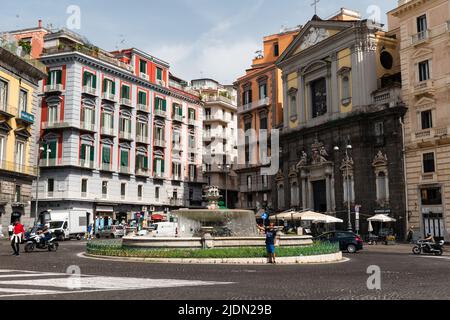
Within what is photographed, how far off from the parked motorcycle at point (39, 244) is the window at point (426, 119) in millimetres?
28119

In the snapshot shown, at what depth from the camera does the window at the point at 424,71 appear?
38.5 m

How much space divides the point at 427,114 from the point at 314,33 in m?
16.0

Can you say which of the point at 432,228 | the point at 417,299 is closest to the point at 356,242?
the point at 432,228

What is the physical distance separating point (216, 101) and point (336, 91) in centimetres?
2995

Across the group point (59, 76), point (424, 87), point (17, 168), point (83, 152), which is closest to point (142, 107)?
point (83, 152)

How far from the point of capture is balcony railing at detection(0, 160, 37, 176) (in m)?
36.8

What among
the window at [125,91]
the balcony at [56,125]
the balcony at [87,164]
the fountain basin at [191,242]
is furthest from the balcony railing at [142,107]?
the fountain basin at [191,242]

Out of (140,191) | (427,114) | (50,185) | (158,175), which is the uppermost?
(427,114)

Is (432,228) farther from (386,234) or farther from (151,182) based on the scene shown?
(151,182)

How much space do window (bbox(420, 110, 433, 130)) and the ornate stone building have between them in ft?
6.69

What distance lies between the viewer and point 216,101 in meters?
73.6

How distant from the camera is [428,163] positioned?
37438 millimetres

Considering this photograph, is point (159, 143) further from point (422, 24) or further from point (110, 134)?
point (422, 24)

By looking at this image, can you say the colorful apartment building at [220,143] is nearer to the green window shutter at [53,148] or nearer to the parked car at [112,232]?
the parked car at [112,232]
